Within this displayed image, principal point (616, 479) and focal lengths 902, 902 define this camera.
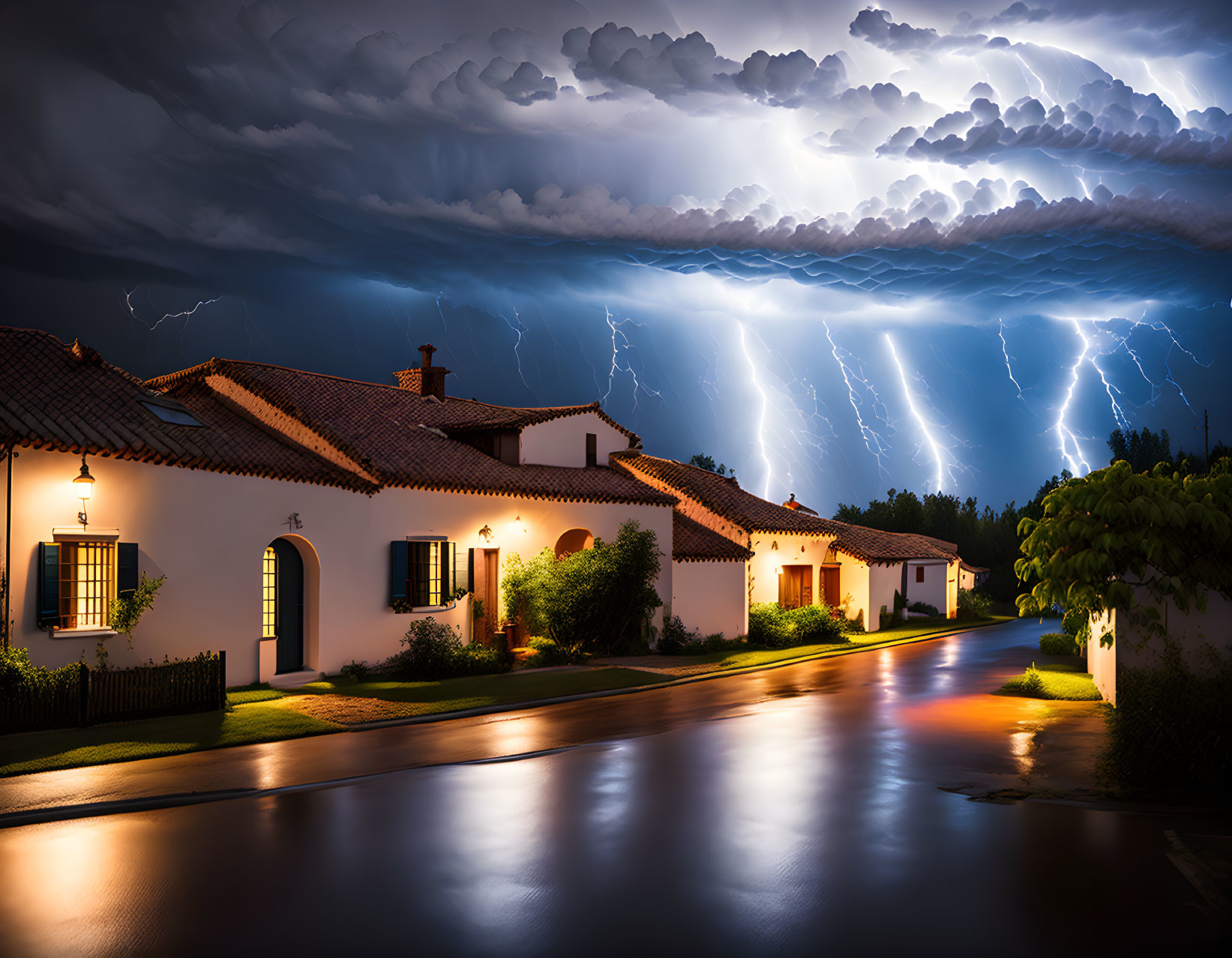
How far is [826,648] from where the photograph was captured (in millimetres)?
32312

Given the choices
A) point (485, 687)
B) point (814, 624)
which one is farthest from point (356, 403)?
point (814, 624)

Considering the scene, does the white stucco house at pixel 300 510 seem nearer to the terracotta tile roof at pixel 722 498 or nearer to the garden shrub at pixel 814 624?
the terracotta tile roof at pixel 722 498

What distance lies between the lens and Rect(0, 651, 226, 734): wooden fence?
46.9 feet

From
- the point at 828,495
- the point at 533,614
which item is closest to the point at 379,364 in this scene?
Answer: the point at 828,495

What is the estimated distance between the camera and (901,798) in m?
10.4

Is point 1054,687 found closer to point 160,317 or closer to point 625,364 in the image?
point 160,317

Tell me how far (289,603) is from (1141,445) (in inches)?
3646

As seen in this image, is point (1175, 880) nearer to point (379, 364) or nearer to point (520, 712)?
point (520, 712)

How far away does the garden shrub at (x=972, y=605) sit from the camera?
179 feet

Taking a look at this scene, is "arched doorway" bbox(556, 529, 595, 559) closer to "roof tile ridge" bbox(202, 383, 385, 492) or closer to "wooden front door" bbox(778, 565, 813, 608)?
"roof tile ridge" bbox(202, 383, 385, 492)

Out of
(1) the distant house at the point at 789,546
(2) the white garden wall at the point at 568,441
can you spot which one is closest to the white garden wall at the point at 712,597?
(1) the distant house at the point at 789,546

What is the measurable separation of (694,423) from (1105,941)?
12373 centimetres

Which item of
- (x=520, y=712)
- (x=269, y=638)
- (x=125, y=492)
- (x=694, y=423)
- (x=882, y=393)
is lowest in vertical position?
(x=520, y=712)

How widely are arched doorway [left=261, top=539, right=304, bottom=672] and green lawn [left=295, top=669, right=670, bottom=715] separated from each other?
1219mm
